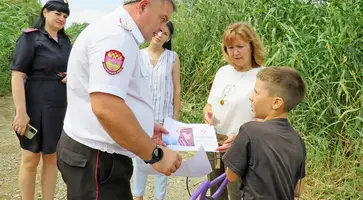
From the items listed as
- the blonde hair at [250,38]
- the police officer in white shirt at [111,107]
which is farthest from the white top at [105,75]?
the blonde hair at [250,38]

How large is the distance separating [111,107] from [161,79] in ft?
Answer: 5.56

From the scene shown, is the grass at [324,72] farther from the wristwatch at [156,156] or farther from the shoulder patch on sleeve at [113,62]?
the shoulder patch on sleeve at [113,62]

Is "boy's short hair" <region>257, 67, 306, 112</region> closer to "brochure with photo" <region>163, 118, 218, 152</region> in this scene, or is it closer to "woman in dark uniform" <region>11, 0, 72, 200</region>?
"brochure with photo" <region>163, 118, 218, 152</region>

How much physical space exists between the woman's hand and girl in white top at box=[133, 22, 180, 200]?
2.86ft

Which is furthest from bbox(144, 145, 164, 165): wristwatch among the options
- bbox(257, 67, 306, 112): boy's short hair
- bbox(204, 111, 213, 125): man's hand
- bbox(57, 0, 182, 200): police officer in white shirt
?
bbox(204, 111, 213, 125): man's hand

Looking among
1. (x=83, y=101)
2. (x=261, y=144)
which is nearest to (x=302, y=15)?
(x=261, y=144)

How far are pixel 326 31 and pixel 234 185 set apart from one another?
2.15 metres

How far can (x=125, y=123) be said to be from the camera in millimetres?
1372

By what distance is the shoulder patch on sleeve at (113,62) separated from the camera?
138 centimetres

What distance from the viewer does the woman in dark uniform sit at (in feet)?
8.80

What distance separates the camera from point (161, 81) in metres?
3.05

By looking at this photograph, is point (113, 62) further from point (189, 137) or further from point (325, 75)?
point (325, 75)

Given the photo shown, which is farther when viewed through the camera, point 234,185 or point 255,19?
point 255,19

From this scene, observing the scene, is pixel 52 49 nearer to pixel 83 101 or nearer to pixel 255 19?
pixel 83 101
